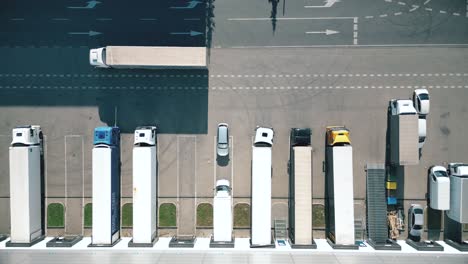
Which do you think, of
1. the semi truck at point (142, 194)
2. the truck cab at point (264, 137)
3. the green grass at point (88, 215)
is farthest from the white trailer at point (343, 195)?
the green grass at point (88, 215)

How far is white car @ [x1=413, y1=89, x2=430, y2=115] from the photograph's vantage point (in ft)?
55.1

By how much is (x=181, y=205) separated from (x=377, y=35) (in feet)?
37.9

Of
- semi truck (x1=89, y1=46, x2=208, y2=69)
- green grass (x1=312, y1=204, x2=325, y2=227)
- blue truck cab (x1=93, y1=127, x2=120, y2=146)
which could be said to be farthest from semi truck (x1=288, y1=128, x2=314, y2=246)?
blue truck cab (x1=93, y1=127, x2=120, y2=146)

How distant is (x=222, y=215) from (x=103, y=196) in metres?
4.84

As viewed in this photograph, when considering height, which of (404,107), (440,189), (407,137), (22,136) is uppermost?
(404,107)

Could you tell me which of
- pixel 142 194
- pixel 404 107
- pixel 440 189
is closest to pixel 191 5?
pixel 142 194

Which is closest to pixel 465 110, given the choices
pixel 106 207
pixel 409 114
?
pixel 409 114

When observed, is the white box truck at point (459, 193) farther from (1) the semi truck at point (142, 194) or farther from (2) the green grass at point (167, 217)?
(1) the semi truck at point (142, 194)

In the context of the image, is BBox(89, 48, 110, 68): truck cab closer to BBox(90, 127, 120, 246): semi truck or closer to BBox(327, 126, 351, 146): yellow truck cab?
BBox(90, 127, 120, 246): semi truck

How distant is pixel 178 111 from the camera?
17.9 meters

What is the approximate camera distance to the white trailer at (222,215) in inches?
637

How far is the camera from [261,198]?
52.9 ft

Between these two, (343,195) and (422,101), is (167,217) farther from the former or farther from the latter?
(422,101)

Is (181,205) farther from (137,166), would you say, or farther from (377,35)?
(377,35)
